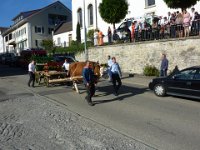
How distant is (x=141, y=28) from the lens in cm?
2408

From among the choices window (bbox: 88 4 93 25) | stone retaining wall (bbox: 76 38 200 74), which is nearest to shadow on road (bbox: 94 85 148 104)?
stone retaining wall (bbox: 76 38 200 74)

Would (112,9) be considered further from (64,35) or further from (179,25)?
(64,35)

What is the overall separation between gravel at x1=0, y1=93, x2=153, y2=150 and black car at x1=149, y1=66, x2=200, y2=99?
4.80 metres

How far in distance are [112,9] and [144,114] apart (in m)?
18.5

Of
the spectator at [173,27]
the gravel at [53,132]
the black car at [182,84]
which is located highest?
the spectator at [173,27]

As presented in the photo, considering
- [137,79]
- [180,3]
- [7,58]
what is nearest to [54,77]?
[137,79]

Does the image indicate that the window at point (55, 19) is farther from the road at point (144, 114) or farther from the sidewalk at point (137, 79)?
the road at point (144, 114)

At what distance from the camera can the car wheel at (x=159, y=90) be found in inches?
573

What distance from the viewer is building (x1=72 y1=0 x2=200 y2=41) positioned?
99.5 feet

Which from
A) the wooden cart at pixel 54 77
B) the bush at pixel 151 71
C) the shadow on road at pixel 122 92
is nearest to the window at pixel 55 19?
the bush at pixel 151 71

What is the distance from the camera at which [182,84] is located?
44.9 ft

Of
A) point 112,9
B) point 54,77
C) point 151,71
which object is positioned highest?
point 112,9

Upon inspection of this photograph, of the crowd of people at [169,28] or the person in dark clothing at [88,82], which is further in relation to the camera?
the crowd of people at [169,28]

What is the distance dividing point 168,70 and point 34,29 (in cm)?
4877
